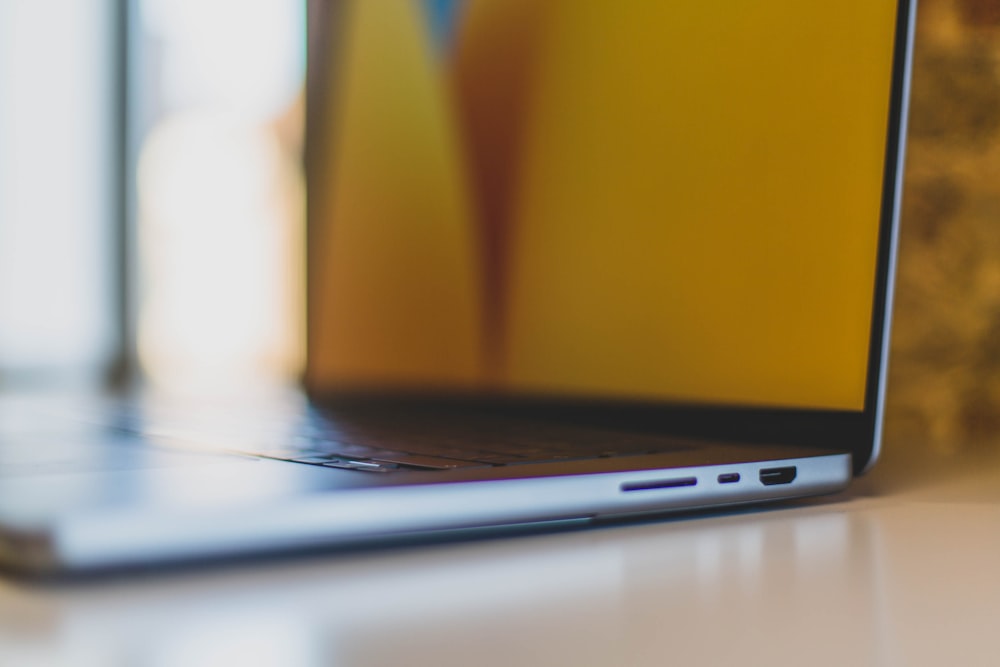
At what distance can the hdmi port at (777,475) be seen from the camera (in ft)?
1.86

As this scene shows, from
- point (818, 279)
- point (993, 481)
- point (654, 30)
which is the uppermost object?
point (654, 30)

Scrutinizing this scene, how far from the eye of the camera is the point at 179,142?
11.9 feet

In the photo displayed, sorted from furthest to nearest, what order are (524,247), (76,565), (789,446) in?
(524,247) → (789,446) → (76,565)

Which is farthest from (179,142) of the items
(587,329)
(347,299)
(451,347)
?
(587,329)

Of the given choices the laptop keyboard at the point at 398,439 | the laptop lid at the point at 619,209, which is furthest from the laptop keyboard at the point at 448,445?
the laptop lid at the point at 619,209

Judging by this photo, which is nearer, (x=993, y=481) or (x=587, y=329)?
(x=993, y=481)

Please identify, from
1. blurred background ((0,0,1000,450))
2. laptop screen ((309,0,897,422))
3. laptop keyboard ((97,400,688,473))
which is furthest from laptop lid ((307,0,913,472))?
blurred background ((0,0,1000,450))

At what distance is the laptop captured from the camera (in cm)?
45

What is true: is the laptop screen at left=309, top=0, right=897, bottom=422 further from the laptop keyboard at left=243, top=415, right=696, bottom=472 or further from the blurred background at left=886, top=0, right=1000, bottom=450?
the blurred background at left=886, top=0, right=1000, bottom=450

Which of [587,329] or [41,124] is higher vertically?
[41,124]

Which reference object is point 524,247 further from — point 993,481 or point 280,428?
point 993,481

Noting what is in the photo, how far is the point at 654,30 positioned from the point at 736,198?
0.20 metres

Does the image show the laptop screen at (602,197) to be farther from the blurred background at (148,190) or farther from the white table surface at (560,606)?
the blurred background at (148,190)

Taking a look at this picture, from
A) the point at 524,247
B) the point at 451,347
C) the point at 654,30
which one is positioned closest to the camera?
the point at 654,30
